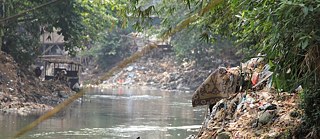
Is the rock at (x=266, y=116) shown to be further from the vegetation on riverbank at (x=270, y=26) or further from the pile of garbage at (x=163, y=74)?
the pile of garbage at (x=163, y=74)

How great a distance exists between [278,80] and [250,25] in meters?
0.45

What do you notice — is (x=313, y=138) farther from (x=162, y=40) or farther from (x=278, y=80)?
(x=162, y=40)

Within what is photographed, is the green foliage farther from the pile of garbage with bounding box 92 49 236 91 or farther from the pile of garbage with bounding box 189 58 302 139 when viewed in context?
the pile of garbage with bounding box 92 49 236 91

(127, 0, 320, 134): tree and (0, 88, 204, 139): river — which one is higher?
(127, 0, 320, 134): tree

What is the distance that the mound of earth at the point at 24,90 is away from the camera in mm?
15919

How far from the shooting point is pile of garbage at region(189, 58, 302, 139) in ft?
19.9

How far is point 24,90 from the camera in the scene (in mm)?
17938

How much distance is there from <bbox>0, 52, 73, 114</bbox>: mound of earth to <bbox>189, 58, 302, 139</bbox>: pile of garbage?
8609 mm

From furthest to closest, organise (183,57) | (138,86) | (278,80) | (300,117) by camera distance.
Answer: (138,86) → (183,57) → (300,117) → (278,80)

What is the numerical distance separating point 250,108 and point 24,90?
40.4ft

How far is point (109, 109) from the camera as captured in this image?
59.0 ft

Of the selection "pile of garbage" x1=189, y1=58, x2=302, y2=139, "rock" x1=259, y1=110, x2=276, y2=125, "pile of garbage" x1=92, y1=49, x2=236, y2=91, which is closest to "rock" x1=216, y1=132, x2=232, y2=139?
"pile of garbage" x1=189, y1=58, x2=302, y2=139

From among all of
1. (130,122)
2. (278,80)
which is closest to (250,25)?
(278,80)

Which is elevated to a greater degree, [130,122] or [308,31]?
[308,31]
